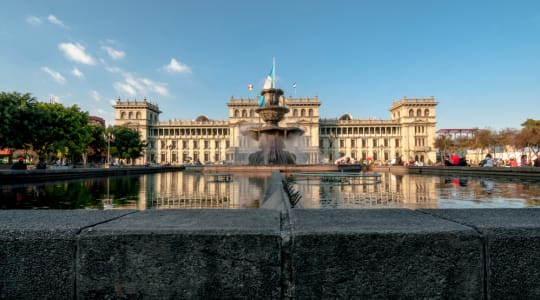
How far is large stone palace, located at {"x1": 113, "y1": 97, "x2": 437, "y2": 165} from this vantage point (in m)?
87.1

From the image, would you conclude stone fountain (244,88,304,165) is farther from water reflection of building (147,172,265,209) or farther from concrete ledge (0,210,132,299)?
concrete ledge (0,210,132,299)

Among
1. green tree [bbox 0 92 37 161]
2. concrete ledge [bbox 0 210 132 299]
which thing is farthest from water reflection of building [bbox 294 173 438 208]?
green tree [bbox 0 92 37 161]

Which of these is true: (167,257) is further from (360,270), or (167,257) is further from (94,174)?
(94,174)

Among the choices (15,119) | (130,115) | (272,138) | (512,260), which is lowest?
(512,260)

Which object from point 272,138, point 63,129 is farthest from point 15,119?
point 272,138

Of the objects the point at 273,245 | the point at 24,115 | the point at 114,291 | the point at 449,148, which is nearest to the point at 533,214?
the point at 273,245

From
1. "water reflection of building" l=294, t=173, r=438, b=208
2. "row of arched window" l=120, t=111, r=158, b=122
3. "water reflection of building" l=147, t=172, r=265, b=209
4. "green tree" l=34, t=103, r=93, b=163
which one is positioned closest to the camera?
"water reflection of building" l=294, t=173, r=438, b=208

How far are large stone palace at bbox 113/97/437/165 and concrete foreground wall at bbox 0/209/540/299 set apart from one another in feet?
274

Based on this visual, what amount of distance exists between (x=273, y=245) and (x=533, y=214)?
166cm

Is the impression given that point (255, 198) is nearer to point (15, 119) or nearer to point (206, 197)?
point (206, 197)

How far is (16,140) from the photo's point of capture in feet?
89.7

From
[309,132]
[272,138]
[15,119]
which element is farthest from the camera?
[309,132]

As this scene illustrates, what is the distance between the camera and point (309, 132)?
87125 millimetres

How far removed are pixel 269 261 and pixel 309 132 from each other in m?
86.5
